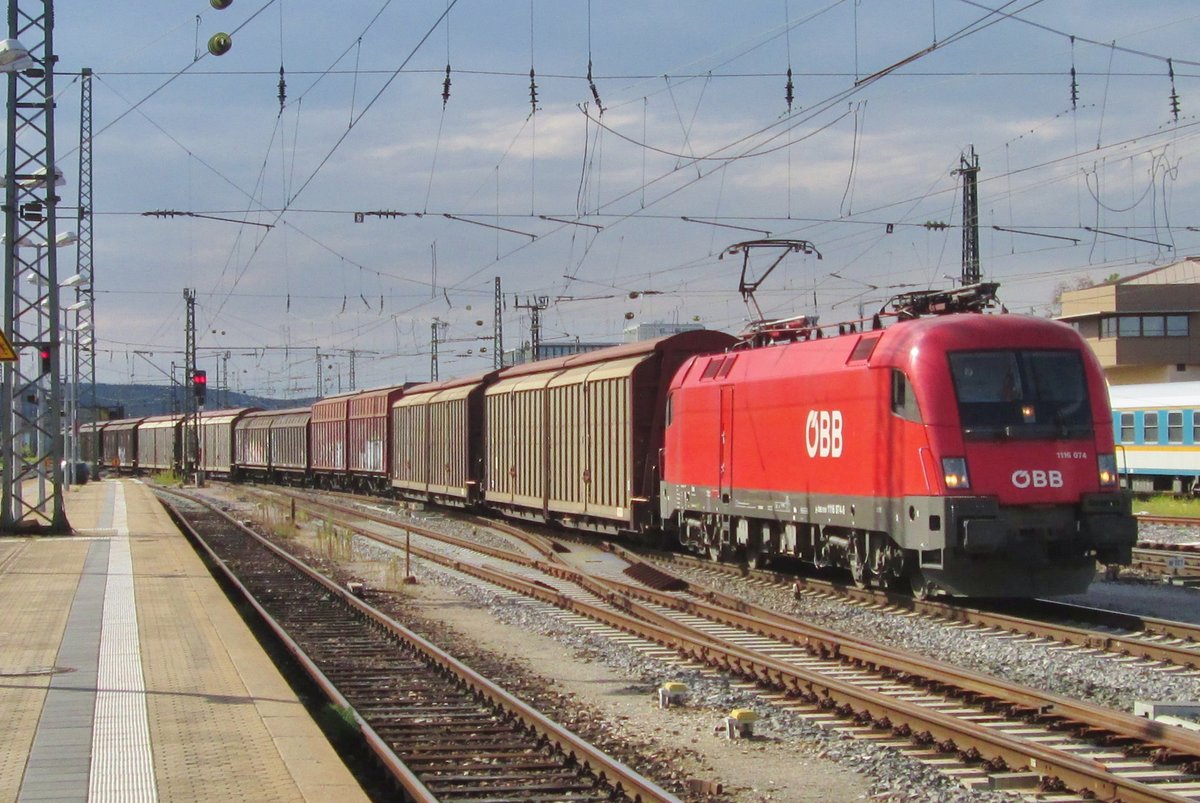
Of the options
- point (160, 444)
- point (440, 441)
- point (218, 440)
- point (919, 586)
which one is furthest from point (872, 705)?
point (160, 444)

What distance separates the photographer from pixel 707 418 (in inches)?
814

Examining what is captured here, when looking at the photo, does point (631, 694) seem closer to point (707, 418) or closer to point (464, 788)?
point (464, 788)

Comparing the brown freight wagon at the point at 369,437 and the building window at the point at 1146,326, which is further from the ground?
the building window at the point at 1146,326

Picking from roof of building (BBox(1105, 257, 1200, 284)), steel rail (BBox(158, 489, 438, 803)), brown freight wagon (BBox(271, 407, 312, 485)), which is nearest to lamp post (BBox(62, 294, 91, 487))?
brown freight wagon (BBox(271, 407, 312, 485))

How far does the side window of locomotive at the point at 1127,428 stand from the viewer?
1448 inches

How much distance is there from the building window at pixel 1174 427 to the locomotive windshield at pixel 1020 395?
71.0 feet

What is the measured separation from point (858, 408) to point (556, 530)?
50.4 ft

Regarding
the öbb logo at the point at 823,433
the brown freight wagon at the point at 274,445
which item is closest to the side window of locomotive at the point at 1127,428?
the öbb logo at the point at 823,433

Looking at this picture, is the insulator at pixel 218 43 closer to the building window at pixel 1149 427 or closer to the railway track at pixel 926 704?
the railway track at pixel 926 704

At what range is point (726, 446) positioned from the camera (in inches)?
782

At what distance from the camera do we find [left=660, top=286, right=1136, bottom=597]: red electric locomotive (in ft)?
47.0

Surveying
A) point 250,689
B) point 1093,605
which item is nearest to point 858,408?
point 1093,605

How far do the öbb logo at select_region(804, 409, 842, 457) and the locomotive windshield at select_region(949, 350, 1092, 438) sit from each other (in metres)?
1.99

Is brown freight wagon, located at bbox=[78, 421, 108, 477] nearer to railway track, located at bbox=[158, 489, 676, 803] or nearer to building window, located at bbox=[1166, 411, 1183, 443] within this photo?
building window, located at bbox=[1166, 411, 1183, 443]
